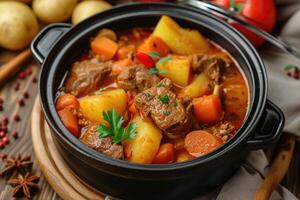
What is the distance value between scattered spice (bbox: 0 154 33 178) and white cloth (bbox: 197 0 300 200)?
1140 millimetres

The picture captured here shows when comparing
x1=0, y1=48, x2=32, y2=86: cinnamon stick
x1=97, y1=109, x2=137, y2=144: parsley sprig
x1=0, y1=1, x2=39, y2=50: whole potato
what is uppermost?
x1=97, y1=109, x2=137, y2=144: parsley sprig

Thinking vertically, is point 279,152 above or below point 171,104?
below

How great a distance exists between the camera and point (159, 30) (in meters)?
3.26

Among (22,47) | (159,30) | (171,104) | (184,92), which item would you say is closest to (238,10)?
(159,30)

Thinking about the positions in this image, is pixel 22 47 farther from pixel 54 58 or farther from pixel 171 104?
pixel 171 104

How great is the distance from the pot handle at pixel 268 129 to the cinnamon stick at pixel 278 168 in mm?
335

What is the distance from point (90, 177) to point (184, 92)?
77 cm

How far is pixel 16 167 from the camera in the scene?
3.13 m

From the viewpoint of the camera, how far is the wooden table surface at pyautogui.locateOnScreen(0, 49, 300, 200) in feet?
A: 10.1

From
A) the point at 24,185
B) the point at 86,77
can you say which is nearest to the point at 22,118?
the point at 24,185

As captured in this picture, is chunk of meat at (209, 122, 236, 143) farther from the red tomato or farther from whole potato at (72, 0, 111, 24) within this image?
whole potato at (72, 0, 111, 24)

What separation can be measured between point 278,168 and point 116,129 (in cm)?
108

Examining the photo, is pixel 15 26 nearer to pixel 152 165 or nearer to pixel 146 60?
pixel 146 60

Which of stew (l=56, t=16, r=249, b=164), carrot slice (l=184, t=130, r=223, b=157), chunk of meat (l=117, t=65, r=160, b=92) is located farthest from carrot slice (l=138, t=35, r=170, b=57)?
carrot slice (l=184, t=130, r=223, b=157)
